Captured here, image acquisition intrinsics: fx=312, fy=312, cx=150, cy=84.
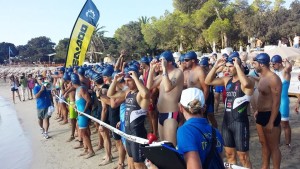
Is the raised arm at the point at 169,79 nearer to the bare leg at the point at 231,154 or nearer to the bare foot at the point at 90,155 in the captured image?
the bare leg at the point at 231,154

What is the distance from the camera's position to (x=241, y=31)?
3881 cm

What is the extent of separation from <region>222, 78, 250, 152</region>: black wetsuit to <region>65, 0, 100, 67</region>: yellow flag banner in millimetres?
10322

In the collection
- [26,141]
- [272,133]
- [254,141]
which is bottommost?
[26,141]

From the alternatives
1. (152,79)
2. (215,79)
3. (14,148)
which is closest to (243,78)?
(215,79)

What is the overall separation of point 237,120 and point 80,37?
1065 cm

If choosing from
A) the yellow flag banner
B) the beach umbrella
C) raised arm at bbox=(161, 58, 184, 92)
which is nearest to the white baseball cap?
raised arm at bbox=(161, 58, 184, 92)

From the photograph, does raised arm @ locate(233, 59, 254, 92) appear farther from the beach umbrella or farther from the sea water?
the beach umbrella

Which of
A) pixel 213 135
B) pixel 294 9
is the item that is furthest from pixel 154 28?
pixel 213 135

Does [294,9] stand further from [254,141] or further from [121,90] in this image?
[121,90]

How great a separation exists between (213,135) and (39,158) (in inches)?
260

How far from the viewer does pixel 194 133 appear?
6.98 feet

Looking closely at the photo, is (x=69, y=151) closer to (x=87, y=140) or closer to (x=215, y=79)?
(x=87, y=140)

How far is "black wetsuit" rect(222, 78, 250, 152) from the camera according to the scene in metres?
4.43

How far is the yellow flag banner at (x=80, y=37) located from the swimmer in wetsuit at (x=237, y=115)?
33.5 feet
